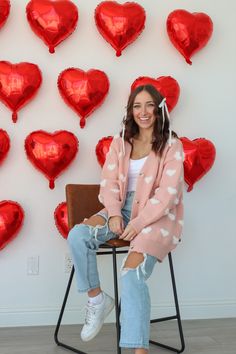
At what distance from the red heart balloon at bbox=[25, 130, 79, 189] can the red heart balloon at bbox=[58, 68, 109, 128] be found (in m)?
0.16

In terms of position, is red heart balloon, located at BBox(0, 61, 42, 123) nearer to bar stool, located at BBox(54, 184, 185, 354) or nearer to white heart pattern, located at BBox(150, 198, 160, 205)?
bar stool, located at BBox(54, 184, 185, 354)

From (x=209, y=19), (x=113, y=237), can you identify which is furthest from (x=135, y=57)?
(x=113, y=237)

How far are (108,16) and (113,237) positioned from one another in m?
1.17

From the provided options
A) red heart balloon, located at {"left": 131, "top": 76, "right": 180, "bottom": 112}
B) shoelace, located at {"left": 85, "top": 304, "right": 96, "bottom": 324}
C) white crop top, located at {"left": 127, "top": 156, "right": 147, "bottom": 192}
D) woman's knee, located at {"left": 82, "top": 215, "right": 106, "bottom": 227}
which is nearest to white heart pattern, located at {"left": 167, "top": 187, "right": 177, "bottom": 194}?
white crop top, located at {"left": 127, "top": 156, "right": 147, "bottom": 192}

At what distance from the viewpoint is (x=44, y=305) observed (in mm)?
2582

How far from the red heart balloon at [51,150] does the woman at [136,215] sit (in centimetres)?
31

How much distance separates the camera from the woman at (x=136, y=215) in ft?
6.09

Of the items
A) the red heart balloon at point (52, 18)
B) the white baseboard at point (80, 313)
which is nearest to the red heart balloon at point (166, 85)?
the red heart balloon at point (52, 18)

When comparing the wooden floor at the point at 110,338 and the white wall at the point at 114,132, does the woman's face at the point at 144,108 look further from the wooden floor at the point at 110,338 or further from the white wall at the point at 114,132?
the wooden floor at the point at 110,338

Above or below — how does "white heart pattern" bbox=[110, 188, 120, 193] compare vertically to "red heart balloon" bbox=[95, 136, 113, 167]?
below

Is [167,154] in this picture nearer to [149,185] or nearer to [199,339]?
[149,185]

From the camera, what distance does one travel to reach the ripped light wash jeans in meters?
1.79

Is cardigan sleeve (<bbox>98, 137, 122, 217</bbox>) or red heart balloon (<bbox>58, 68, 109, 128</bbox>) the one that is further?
red heart balloon (<bbox>58, 68, 109, 128</bbox>)

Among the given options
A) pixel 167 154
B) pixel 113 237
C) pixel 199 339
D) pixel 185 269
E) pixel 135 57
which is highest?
pixel 135 57
